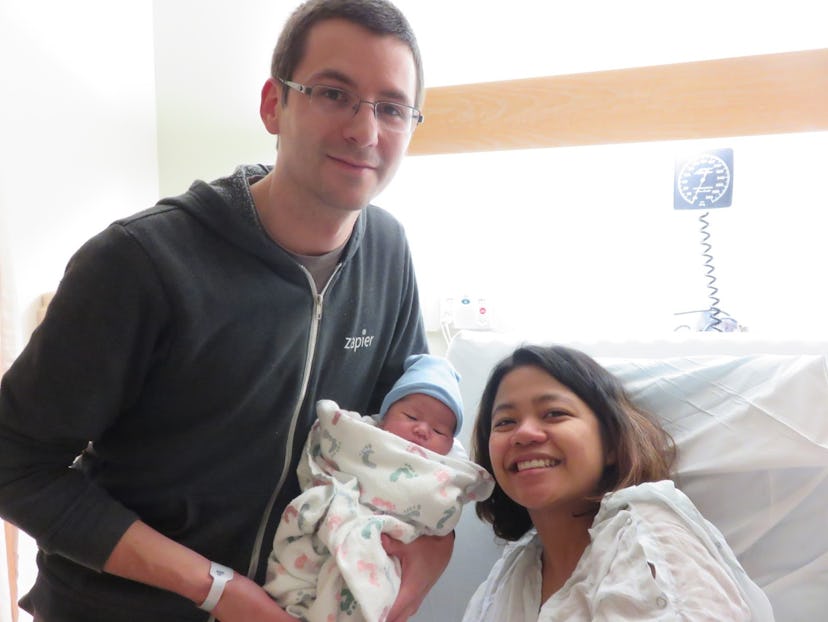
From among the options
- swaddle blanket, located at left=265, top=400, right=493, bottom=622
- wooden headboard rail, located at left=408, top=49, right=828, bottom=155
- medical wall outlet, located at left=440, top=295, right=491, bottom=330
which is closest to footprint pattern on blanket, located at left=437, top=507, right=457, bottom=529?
swaddle blanket, located at left=265, top=400, right=493, bottom=622

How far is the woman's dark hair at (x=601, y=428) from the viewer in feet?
4.35

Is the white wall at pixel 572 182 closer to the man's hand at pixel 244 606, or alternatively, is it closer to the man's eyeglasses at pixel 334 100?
the man's eyeglasses at pixel 334 100

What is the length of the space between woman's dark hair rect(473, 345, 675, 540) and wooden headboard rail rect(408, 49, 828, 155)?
81cm

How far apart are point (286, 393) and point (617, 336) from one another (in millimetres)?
970

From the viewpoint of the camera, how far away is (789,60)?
70.9 inches

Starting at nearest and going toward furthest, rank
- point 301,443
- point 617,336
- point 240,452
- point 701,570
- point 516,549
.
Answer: point 701,570 → point 240,452 → point 301,443 → point 516,549 → point 617,336

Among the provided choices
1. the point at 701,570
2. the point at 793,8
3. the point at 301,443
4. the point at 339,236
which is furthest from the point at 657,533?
the point at 793,8

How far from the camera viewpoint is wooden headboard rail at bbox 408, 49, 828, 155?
5.94 feet

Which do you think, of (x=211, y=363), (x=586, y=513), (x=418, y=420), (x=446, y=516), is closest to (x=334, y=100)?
(x=211, y=363)

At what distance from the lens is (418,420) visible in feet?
4.54

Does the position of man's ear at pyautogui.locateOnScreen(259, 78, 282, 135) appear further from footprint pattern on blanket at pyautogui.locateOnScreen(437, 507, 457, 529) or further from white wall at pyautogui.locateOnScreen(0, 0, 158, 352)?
white wall at pyautogui.locateOnScreen(0, 0, 158, 352)

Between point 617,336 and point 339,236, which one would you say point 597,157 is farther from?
point 339,236

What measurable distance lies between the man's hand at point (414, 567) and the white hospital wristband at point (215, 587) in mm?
289

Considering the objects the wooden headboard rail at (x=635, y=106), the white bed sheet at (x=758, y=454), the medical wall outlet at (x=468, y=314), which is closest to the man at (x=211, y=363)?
the white bed sheet at (x=758, y=454)
